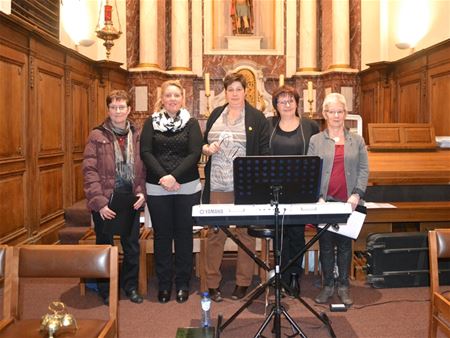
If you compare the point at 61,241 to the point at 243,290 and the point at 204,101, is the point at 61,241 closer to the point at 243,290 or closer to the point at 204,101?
the point at 243,290

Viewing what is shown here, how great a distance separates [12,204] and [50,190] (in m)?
0.99

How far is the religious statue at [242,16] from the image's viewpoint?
988 cm

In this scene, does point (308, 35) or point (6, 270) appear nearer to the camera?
point (6, 270)

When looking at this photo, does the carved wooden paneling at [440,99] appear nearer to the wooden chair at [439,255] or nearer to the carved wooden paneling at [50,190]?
the wooden chair at [439,255]

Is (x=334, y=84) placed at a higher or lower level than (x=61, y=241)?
higher

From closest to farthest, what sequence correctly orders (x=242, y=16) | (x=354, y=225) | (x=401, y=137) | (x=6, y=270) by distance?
(x=6, y=270) < (x=354, y=225) < (x=401, y=137) < (x=242, y=16)

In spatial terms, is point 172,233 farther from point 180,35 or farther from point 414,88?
point 180,35

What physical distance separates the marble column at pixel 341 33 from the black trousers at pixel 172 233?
20.7 ft

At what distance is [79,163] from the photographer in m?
7.03

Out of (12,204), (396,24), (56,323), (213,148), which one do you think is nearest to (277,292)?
(213,148)

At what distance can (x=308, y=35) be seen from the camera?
976cm

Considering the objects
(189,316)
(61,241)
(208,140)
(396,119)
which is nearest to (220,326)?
(189,316)

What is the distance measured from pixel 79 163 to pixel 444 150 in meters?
4.54

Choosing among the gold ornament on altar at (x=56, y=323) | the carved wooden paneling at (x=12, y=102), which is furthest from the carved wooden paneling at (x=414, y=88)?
the gold ornament on altar at (x=56, y=323)
